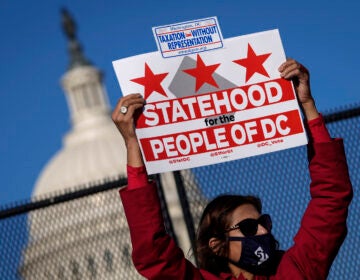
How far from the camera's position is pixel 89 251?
381 inches

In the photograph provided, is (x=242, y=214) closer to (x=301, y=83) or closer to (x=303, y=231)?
(x=303, y=231)

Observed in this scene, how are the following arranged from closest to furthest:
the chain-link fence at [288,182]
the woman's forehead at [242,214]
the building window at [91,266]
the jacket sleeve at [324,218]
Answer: the jacket sleeve at [324,218] → the woman's forehead at [242,214] → the chain-link fence at [288,182] → the building window at [91,266]

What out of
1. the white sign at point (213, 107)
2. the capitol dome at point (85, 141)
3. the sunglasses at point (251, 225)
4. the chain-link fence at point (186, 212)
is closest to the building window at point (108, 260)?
the chain-link fence at point (186, 212)

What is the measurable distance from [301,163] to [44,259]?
225 cm

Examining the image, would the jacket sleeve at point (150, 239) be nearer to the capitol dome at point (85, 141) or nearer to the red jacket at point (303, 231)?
the red jacket at point (303, 231)

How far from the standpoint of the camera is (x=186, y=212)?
8289mm

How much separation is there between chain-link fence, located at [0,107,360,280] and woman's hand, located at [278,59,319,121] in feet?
10.5

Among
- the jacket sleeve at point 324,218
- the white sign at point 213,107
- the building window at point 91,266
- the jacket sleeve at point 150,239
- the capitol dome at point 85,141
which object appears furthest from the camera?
the capitol dome at point 85,141

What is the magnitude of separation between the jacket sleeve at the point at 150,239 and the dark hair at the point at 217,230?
221 millimetres

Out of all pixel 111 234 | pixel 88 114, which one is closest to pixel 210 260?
pixel 111 234

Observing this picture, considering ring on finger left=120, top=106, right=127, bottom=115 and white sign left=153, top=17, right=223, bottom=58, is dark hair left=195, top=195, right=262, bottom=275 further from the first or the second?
white sign left=153, top=17, right=223, bottom=58

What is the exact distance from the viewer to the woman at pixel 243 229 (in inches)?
171

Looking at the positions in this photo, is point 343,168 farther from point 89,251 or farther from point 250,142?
point 89,251

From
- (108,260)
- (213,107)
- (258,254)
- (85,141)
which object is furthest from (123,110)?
(85,141)
